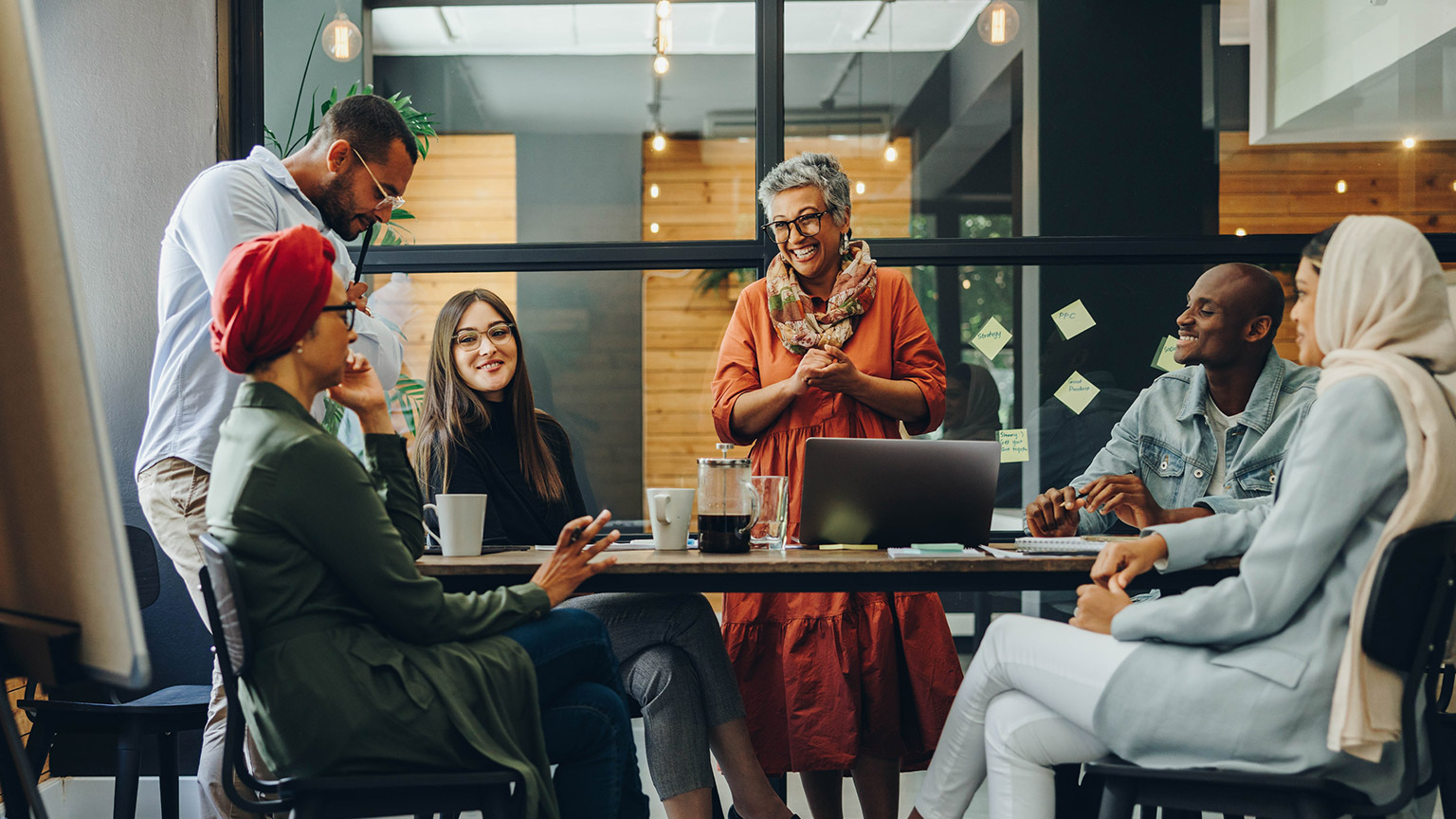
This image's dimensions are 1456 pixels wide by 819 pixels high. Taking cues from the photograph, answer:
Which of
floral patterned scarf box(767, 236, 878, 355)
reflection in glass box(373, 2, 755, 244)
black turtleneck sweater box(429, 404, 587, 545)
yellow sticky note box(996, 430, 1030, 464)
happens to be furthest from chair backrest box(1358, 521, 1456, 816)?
reflection in glass box(373, 2, 755, 244)

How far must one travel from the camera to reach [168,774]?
81.2 inches

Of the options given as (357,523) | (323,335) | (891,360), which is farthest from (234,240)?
(891,360)

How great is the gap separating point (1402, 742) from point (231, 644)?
1.54 m

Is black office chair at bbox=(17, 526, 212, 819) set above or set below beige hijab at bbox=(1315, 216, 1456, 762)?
below

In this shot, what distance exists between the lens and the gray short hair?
2363 millimetres

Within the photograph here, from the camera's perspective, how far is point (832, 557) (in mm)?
1662

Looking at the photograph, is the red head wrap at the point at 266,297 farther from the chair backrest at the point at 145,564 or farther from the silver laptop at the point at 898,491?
the chair backrest at the point at 145,564

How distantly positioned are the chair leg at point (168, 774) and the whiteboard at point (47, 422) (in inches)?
70.7

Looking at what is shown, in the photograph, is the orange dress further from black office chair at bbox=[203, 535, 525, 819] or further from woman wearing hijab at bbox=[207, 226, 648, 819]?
black office chair at bbox=[203, 535, 525, 819]

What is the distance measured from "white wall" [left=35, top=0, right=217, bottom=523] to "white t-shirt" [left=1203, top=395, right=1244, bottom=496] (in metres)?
2.92

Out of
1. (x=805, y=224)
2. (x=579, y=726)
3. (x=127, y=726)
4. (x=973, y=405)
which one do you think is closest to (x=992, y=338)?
(x=973, y=405)

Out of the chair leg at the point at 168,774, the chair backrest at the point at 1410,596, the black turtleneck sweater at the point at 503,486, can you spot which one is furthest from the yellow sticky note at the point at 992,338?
the chair leg at the point at 168,774

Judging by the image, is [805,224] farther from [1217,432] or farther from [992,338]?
[992,338]

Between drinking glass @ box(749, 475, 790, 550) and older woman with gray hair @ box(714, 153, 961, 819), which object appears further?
older woman with gray hair @ box(714, 153, 961, 819)
